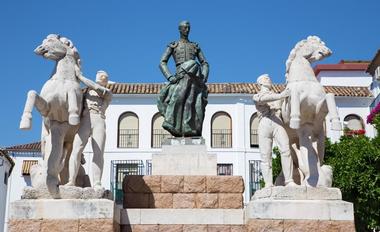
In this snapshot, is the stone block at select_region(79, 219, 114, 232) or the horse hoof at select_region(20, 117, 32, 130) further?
the stone block at select_region(79, 219, 114, 232)

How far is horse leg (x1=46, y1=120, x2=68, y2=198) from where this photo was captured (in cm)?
883

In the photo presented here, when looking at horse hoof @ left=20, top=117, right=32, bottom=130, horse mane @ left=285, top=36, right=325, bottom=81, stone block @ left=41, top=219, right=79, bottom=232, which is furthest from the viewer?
horse mane @ left=285, top=36, right=325, bottom=81

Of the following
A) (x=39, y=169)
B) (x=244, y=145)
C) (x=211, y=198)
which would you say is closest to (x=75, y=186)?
(x=39, y=169)

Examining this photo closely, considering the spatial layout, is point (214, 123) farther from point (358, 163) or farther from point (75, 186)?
point (75, 186)

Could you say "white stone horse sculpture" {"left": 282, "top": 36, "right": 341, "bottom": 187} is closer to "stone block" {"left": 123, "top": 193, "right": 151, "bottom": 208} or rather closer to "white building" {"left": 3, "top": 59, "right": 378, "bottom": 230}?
"stone block" {"left": 123, "top": 193, "right": 151, "bottom": 208}

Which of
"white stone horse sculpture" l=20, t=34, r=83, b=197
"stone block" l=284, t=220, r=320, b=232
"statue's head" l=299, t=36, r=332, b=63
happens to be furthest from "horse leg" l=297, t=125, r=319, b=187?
"white stone horse sculpture" l=20, t=34, r=83, b=197

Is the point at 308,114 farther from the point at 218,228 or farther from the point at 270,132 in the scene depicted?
the point at 218,228

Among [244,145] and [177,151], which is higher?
[244,145]

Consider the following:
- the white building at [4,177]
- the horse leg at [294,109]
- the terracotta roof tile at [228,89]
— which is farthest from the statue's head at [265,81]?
the white building at [4,177]

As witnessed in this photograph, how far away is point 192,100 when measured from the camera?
38.7ft

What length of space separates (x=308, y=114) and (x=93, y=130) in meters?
3.80

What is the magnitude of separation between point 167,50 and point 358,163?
11561 mm

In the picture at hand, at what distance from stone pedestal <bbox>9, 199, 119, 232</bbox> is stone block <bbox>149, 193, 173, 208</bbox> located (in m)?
1.68

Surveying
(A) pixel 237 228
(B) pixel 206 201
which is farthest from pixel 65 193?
(A) pixel 237 228
